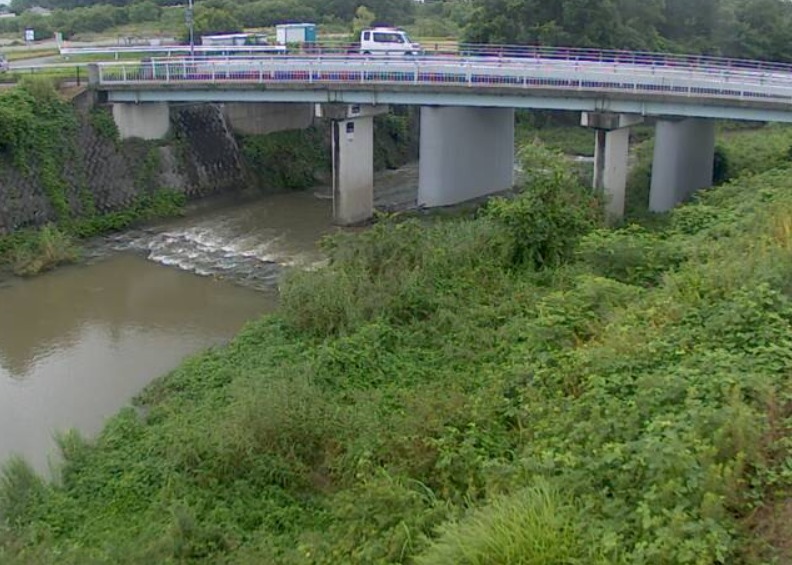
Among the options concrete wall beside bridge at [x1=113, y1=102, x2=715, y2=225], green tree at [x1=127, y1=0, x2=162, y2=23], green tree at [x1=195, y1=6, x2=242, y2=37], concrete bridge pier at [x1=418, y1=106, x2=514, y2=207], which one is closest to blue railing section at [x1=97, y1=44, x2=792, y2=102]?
concrete wall beside bridge at [x1=113, y1=102, x2=715, y2=225]

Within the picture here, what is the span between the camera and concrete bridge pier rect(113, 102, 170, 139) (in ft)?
105

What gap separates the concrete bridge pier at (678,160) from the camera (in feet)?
91.8

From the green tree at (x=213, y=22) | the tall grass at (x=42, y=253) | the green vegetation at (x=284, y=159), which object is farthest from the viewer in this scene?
the green tree at (x=213, y=22)

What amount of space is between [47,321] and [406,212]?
13.2 metres

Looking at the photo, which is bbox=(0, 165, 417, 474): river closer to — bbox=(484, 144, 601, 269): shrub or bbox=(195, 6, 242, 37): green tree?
bbox=(484, 144, 601, 269): shrub

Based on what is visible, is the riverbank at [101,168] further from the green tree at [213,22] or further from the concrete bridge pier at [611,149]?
the green tree at [213,22]

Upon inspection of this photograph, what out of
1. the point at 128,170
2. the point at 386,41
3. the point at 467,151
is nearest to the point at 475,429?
the point at 467,151

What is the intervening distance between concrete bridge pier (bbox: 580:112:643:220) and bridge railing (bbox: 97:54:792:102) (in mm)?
915

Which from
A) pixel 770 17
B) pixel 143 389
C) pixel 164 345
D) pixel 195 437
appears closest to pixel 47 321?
pixel 164 345

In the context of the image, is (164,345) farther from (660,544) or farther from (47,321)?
(660,544)

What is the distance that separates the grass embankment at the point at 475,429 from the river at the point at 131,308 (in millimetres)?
1954

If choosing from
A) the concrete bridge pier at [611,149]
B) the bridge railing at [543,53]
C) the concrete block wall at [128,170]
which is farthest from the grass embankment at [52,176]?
the concrete bridge pier at [611,149]

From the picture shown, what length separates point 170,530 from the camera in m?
10.2

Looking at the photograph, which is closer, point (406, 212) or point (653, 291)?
point (653, 291)
